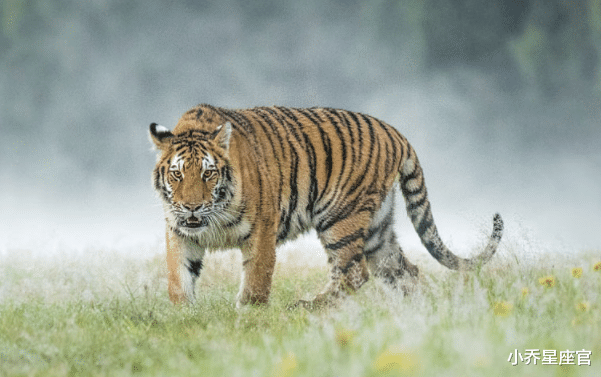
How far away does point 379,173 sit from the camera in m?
6.45

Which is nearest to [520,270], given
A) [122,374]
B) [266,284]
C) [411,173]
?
[411,173]

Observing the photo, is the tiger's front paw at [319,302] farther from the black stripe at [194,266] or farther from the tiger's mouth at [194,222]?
the tiger's mouth at [194,222]

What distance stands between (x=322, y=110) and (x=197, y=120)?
1.67 meters

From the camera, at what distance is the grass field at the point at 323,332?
8.27 ft

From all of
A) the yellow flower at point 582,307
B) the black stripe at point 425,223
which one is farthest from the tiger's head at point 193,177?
the yellow flower at point 582,307

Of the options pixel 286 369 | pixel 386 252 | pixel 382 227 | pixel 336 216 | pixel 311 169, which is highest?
pixel 311 169

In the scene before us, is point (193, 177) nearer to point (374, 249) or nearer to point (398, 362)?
point (374, 249)

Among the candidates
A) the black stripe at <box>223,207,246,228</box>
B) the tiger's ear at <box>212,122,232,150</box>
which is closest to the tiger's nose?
the black stripe at <box>223,207,246,228</box>

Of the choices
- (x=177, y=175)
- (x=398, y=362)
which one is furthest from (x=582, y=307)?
(x=177, y=175)

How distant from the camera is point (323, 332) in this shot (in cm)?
357

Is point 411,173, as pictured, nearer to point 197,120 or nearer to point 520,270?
point 520,270

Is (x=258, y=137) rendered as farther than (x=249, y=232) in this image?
Yes

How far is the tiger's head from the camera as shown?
5.18 m

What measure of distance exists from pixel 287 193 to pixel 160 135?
1448 millimetres
